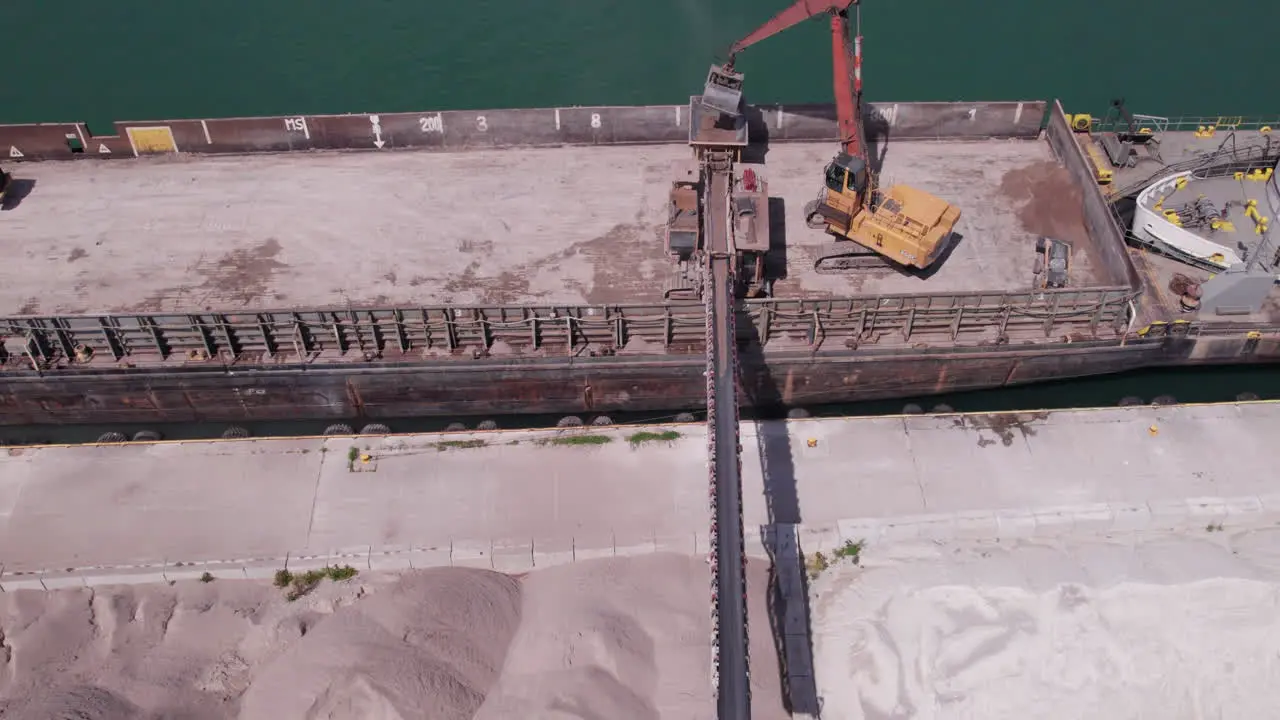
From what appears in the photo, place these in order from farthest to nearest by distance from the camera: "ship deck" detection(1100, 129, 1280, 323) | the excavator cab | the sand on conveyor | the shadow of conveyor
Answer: "ship deck" detection(1100, 129, 1280, 323)
the excavator cab
the shadow of conveyor
the sand on conveyor

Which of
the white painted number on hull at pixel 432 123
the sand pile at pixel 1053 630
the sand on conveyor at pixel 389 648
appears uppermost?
the white painted number on hull at pixel 432 123

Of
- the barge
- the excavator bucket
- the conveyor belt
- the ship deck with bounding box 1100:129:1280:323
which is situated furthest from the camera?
the excavator bucket

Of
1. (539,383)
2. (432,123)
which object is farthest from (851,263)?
(432,123)

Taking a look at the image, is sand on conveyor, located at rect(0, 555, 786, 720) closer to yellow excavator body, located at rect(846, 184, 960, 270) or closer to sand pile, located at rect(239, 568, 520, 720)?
sand pile, located at rect(239, 568, 520, 720)

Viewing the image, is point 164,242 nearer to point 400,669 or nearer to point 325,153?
point 325,153

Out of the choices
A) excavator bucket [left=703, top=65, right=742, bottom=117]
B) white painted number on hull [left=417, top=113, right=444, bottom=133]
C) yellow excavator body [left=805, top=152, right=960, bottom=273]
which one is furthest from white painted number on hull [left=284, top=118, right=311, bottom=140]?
yellow excavator body [left=805, top=152, right=960, bottom=273]

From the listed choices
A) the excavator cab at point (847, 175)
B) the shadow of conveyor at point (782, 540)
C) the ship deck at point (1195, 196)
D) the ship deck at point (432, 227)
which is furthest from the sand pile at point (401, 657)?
the ship deck at point (1195, 196)

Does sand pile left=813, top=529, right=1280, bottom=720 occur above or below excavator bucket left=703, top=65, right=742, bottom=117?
below

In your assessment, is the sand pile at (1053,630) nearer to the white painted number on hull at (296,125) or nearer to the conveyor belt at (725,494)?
the conveyor belt at (725,494)
